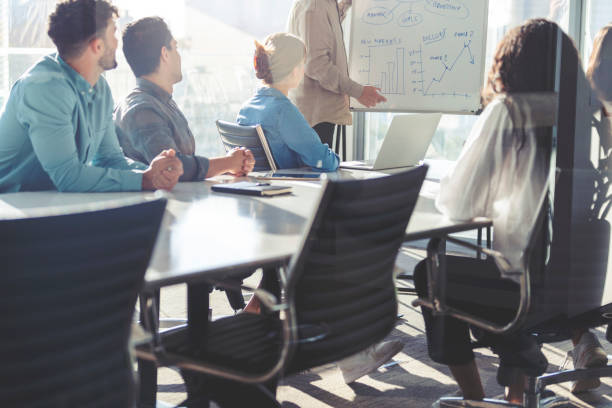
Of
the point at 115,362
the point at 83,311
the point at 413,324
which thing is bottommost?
the point at 413,324

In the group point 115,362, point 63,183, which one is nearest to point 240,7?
point 63,183

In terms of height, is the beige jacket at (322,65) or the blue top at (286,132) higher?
the beige jacket at (322,65)

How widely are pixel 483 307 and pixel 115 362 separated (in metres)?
1.13

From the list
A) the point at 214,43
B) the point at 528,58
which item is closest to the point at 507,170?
the point at 528,58

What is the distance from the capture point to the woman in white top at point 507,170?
1846mm

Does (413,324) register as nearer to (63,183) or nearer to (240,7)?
(63,183)

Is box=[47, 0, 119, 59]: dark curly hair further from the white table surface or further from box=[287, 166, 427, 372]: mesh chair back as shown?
box=[287, 166, 427, 372]: mesh chair back

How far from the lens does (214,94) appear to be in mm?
5191

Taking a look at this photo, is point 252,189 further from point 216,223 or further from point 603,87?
point 603,87

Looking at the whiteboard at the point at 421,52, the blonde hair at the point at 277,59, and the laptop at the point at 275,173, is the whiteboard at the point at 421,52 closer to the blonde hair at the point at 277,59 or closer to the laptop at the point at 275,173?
the blonde hair at the point at 277,59

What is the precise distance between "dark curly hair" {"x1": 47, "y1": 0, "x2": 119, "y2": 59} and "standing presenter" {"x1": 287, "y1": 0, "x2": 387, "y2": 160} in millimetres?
1726

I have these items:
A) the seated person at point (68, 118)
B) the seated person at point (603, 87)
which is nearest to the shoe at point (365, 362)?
the seated person at point (68, 118)

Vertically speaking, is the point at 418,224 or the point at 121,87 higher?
the point at 121,87

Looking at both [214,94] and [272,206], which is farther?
[214,94]
